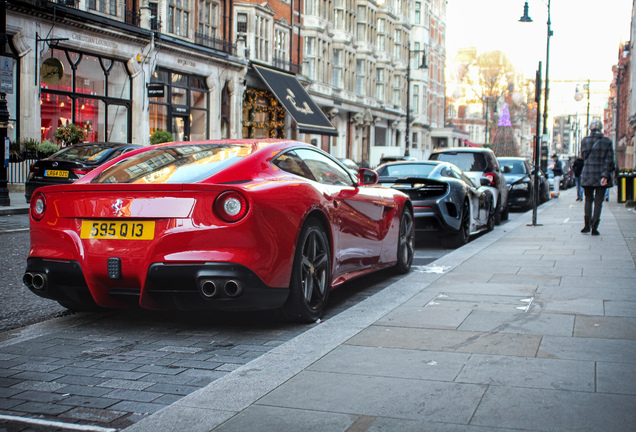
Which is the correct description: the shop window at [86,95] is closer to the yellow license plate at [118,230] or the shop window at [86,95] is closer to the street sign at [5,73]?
the street sign at [5,73]

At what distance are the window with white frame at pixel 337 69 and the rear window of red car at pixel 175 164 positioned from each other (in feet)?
134

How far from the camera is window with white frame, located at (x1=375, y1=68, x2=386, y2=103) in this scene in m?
54.7

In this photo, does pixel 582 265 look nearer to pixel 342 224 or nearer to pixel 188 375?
pixel 342 224

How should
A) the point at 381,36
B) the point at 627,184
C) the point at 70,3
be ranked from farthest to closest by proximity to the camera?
the point at 381,36, the point at 70,3, the point at 627,184

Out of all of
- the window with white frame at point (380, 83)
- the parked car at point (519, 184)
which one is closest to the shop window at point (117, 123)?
the parked car at point (519, 184)

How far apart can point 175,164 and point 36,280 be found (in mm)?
1264

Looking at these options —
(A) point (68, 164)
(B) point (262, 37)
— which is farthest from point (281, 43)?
(A) point (68, 164)

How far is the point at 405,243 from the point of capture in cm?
845

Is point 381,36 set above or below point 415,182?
above

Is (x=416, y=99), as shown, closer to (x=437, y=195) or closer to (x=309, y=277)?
(x=437, y=195)

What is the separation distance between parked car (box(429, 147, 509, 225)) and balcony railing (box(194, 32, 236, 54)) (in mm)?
17075

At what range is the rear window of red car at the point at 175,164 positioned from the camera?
5.40 metres

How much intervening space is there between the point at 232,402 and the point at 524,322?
8.66 ft

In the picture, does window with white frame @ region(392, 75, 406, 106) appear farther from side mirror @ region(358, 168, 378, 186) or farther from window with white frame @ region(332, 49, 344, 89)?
side mirror @ region(358, 168, 378, 186)
